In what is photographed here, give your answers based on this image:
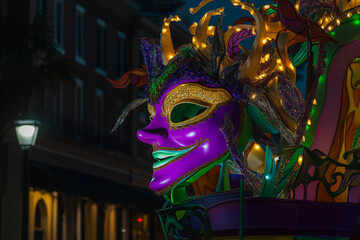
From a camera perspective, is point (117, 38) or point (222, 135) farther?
point (117, 38)

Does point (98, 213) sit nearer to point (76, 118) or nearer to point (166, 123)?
point (76, 118)

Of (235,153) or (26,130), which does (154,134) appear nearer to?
(235,153)

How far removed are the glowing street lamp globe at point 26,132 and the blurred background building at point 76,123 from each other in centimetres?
933

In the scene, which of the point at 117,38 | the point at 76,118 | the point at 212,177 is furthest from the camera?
the point at 117,38

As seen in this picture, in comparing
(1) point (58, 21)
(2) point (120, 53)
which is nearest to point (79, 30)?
(1) point (58, 21)

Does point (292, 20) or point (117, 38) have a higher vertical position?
point (117, 38)

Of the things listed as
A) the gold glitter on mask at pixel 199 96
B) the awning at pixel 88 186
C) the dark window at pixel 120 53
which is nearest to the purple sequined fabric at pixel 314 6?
the gold glitter on mask at pixel 199 96

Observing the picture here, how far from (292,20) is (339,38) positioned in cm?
83

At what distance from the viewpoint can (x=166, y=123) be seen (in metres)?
8.07

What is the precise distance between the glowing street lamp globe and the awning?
12001 mm

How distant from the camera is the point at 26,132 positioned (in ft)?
52.5

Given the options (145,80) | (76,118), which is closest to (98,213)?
(76,118)

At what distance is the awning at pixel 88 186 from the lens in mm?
30609

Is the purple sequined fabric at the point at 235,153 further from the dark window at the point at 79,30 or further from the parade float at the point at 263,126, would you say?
the dark window at the point at 79,30
